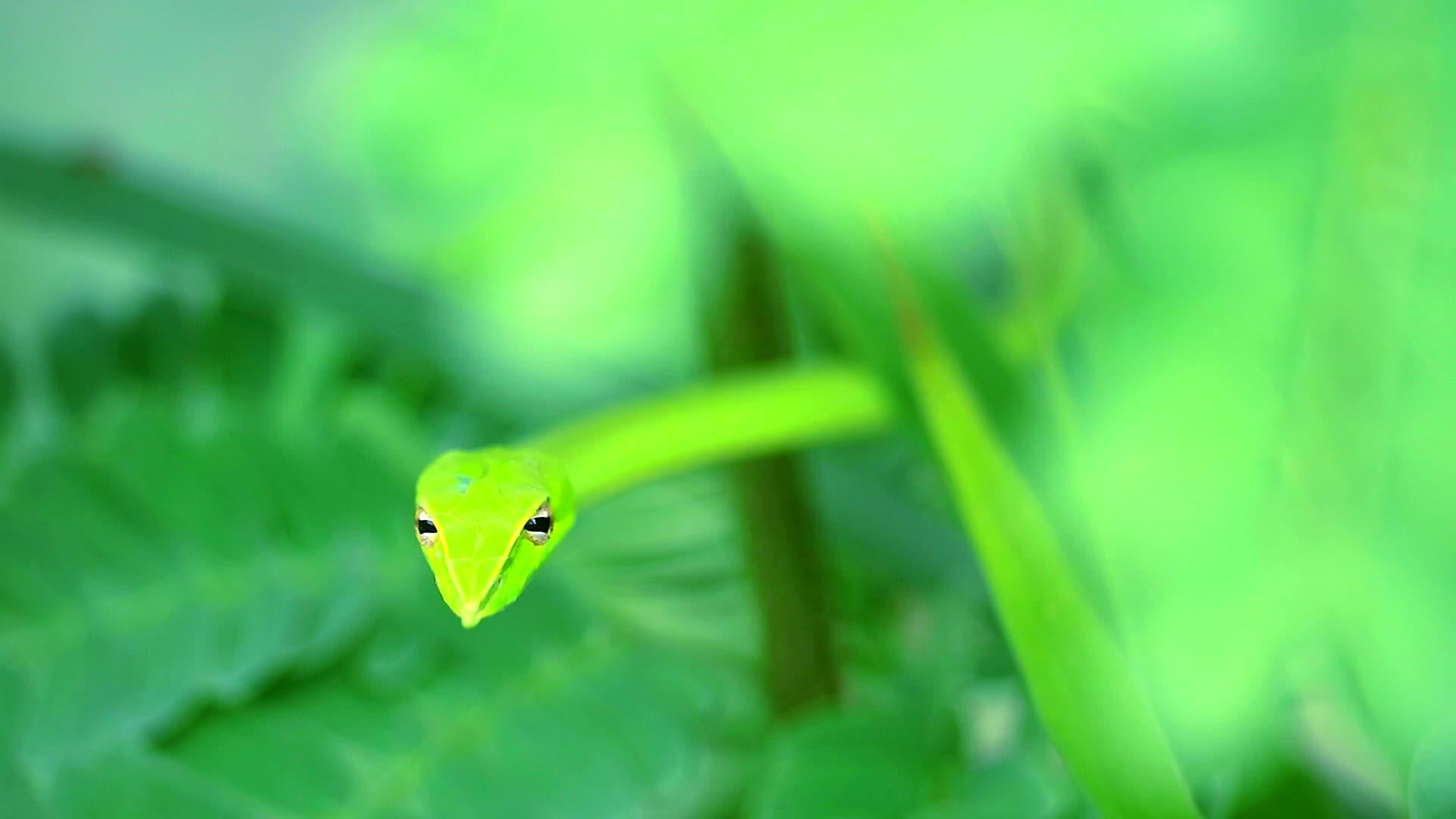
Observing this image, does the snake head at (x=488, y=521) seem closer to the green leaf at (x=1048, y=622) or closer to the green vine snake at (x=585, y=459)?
the green vine snake at (x=585, y=459)

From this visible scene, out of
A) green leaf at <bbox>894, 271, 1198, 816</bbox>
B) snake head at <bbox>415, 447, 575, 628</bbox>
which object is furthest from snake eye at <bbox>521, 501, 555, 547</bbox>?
green leaf at <bbox>894, 271, 1198, 816</bbox>

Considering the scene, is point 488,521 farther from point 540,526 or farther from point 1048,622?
point 1048,622

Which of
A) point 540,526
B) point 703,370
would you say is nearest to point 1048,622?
point 540,526

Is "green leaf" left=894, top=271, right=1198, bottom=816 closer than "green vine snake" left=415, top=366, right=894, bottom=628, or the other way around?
"green leaf" left=894, top=271, right=1198, bottom=816

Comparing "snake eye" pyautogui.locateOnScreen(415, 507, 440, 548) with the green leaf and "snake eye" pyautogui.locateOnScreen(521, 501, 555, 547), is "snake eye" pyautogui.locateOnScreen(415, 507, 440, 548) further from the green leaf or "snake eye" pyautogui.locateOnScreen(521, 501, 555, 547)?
the green leaf

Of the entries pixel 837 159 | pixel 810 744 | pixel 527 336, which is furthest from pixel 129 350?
pixel 837 159

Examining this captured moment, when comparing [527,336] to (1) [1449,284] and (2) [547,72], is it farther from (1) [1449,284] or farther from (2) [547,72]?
(1) [1449,284]

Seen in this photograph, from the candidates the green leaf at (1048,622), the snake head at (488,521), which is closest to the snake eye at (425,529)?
the snake head at (488,521)
